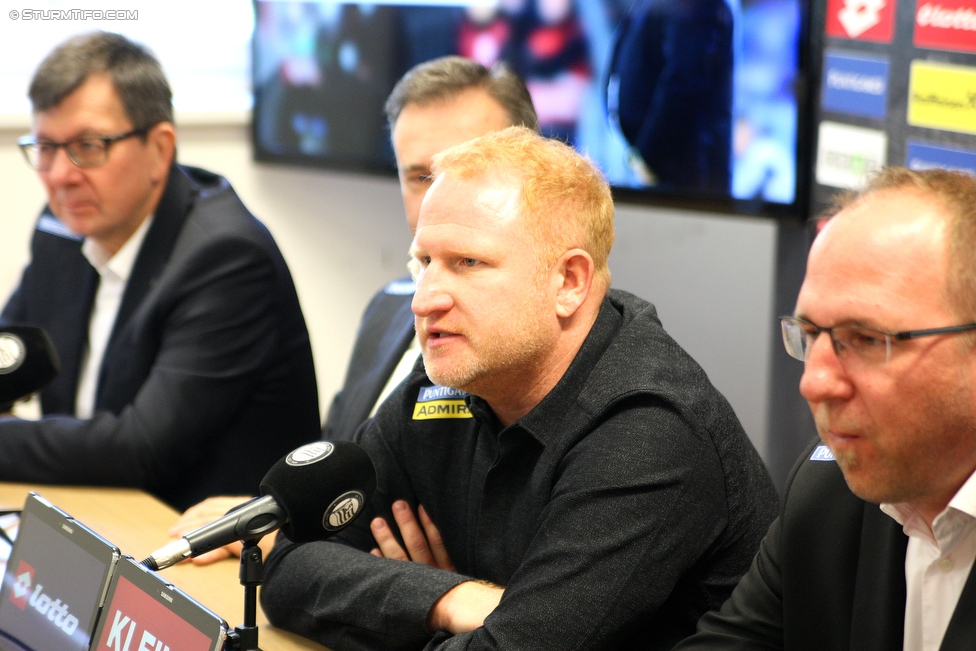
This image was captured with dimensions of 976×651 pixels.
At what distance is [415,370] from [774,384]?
1.78 m

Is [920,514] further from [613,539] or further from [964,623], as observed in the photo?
[613,539]

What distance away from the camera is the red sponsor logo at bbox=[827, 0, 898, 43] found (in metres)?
2.73

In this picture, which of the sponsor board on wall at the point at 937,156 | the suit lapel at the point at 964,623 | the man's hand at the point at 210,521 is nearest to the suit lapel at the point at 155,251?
the man's hand at the point at 210,521

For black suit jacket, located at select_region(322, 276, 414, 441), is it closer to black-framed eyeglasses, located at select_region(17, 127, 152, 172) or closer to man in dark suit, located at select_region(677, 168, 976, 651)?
black-framed eyeglasses, located at select_region(17, 127, 152, 172)

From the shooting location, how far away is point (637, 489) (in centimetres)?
160

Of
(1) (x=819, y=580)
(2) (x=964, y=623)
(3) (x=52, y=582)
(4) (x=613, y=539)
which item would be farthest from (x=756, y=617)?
(3) (x=52, y=582)

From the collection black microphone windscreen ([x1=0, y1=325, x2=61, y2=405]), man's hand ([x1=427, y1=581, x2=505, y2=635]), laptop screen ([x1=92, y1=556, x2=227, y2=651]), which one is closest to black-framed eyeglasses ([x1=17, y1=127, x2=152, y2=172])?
black microphone windscreen ([x1=0, y1=325, x2=61, y2=405])

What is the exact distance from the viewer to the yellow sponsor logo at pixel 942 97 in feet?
8.30

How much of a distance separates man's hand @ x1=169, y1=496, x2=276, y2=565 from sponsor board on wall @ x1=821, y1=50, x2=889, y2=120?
180 cm

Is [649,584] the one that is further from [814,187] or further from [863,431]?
[814,187]

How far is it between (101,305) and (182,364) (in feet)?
1.50

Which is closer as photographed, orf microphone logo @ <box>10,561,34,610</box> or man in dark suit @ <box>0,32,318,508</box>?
orf microphone logo @ <box>10,561,34,610</box>

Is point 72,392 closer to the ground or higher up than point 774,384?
higher up

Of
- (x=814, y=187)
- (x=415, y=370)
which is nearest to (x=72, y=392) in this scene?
(x=415, y=370)
